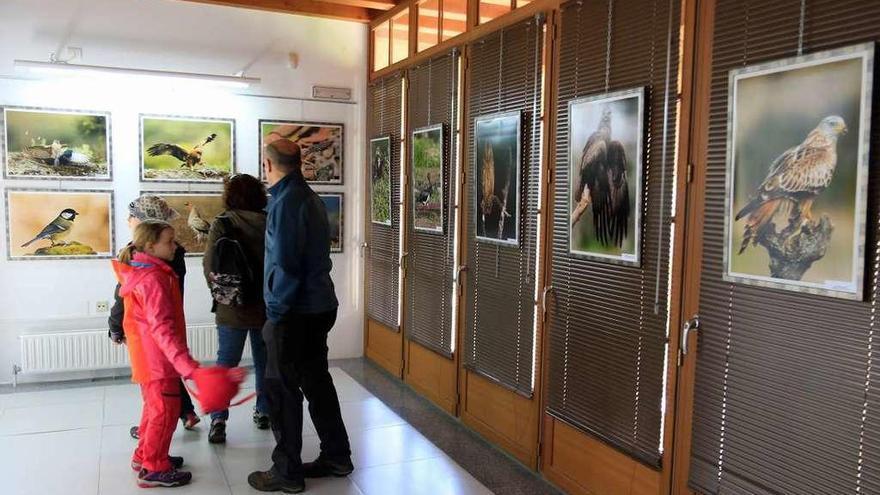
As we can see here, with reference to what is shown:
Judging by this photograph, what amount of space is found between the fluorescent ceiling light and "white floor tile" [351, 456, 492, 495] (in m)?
3.46

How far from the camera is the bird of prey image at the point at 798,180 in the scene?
2.22 meters

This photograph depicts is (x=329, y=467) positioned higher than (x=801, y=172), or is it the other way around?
(x=801, y=172)

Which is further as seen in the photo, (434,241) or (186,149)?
(186,149)

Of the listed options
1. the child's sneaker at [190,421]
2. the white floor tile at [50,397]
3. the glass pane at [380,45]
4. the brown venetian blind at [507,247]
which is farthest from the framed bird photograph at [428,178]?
the white floor tile at [50,397]

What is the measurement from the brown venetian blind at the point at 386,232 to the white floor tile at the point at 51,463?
2.53 m

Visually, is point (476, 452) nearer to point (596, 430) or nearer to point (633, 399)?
point (596, 430)

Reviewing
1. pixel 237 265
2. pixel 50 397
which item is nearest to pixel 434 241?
pixel 237 265

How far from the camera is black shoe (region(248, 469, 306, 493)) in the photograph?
11.9 ft

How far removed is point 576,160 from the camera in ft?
11.6

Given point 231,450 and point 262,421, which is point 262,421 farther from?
point 231,450

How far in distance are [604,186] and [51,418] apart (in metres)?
3.98

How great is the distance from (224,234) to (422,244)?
184 centimetres

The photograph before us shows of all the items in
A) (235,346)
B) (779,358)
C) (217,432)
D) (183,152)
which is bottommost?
(217,432)

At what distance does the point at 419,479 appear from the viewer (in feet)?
12.8
